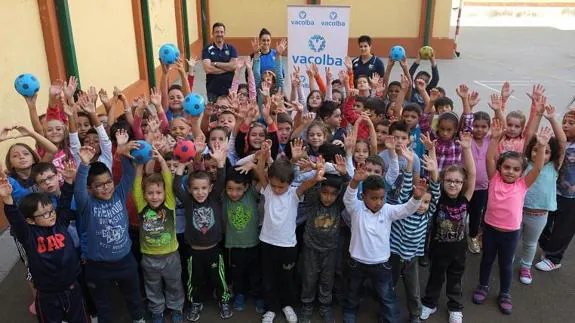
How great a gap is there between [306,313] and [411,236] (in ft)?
3.50

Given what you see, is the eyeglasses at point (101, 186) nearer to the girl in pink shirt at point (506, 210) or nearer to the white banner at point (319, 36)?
the girl in pink shirt at point (506, 210)

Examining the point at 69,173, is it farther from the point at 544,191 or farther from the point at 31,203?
the point at 544,191

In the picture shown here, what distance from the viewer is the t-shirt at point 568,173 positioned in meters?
4.24

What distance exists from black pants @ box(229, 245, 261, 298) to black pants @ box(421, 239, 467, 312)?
140cm

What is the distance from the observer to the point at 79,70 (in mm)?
6625

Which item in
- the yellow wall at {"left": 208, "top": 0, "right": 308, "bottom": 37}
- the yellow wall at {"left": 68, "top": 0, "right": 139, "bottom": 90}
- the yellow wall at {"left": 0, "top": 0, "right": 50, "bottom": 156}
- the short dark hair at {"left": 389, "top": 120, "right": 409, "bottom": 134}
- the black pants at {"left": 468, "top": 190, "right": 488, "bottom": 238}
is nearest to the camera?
the short dark hair at {"left": 389, "top": 120, "right": 409, "bottom": 134}

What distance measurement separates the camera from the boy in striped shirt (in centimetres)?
360

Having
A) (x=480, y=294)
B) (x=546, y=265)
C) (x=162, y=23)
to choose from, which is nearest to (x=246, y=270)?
(x=480, y=294)

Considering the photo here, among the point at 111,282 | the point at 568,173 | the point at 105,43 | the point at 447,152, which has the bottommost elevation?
the point at 111,282

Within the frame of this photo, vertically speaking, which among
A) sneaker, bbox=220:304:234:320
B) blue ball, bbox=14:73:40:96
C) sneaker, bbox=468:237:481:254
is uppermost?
blue ball, bbox=14:73:40:96

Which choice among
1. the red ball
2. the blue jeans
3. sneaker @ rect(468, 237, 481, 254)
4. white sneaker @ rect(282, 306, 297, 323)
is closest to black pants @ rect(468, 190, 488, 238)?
sneaker @ rect(468, 237, 481, 254)

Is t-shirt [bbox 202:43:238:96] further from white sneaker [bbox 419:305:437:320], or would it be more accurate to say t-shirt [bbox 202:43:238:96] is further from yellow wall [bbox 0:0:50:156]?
white sneaker [bbox 419:305:437:320]

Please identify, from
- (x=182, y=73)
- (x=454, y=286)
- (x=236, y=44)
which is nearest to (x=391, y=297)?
(x=454, y=286)

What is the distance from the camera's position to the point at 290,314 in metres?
3.89
